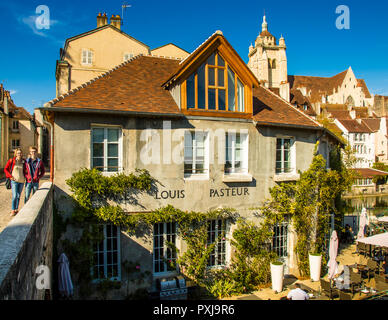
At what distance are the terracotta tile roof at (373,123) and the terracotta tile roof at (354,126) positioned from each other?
10.7 ft

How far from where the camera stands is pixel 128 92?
1122 centimetres

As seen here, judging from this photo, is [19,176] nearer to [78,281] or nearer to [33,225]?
[78,281]

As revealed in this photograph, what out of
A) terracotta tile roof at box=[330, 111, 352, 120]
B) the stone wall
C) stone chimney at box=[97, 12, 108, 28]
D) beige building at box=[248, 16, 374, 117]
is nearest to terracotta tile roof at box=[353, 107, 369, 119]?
beige building at box=[248, 16, 374, 117]

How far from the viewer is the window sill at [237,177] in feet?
38.1

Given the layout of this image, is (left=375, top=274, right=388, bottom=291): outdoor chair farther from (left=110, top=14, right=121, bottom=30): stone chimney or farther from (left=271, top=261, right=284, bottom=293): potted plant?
(left=110, top=14, right=121, bottom=30): stone chimney

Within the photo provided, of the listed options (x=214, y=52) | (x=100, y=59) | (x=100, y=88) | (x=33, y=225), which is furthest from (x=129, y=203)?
(x=100, y=59)

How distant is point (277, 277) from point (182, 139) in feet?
21.7

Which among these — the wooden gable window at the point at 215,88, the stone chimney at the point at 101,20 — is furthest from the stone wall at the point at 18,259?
the stone chimney at the point at 101,20

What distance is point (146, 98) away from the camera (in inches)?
442

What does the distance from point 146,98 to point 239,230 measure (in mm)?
6422

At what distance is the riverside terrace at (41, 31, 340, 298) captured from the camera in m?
9.95

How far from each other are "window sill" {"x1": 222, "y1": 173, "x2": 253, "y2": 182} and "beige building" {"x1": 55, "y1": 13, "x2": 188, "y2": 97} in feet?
49.1

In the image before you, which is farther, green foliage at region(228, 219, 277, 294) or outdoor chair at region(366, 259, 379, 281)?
outdoor chair at region(366, 259, 379, 281)

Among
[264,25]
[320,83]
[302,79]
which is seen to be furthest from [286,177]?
[320,83]
